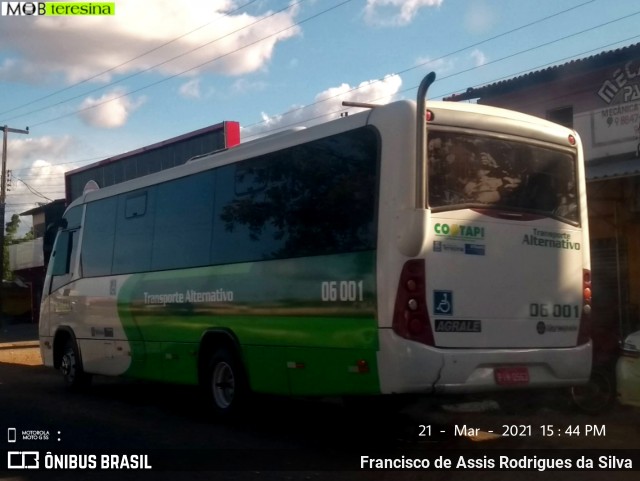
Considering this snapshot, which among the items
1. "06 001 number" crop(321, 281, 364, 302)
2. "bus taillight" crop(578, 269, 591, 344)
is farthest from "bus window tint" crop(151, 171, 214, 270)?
"bus taillight" crop(578, 269, 591, 344)

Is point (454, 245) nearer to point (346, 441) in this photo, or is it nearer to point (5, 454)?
point (346, 441)

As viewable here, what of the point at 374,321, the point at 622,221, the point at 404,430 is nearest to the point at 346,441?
the point at 404,430

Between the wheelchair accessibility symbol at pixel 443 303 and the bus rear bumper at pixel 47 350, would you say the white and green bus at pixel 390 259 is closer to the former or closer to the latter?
the wheelchair accessibility symbol at pixel 443 303

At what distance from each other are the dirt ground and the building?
41.4 feet

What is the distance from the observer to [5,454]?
8.56 meters

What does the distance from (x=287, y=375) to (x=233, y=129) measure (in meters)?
15.4

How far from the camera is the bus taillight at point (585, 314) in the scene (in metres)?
8.91

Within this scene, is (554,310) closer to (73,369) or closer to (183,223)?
(183,223)

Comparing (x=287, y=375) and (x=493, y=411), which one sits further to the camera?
(x=493, y=411)

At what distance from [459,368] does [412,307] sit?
719 millimetres

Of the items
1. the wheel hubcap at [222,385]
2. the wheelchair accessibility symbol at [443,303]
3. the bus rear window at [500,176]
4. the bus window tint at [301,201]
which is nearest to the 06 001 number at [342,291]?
the bus window tint at [301,201]

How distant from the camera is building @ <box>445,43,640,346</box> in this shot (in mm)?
14203

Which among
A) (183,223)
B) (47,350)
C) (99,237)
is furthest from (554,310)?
(47,350)

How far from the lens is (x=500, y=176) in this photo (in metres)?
8.52
